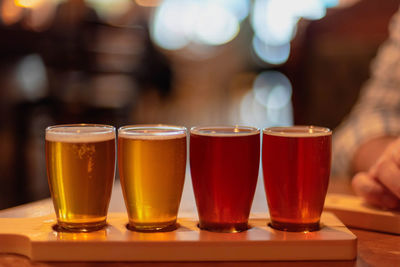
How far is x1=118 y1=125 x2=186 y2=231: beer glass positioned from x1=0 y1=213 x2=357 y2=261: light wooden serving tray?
1.6 inches

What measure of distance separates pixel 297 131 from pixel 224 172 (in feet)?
0.59

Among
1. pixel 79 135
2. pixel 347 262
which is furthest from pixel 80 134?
pixel 347 262

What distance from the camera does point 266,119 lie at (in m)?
8.09

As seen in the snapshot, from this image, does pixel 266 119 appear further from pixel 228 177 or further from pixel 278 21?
pixel 228 177

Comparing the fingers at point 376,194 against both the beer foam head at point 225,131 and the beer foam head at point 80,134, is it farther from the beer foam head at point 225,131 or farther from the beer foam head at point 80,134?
the beer foam head at point 80,134

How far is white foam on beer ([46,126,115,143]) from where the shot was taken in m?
1.01

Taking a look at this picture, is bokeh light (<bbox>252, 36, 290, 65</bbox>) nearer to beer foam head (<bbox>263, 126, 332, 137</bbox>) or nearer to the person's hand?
the person's hand

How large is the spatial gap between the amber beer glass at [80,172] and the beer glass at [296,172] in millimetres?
319

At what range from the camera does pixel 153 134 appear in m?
1.03

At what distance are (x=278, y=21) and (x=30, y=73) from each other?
396 centimetres

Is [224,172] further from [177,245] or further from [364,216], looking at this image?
[364,216]

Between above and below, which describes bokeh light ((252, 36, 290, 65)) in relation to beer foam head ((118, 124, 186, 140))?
above

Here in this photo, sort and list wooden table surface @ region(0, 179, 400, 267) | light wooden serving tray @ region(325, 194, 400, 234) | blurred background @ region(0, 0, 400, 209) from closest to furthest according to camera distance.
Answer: wooden table surface @ region(0, 179, 400, 267), light wooden serving tray @ region(325, 194, 400, 234), blurred background @ region(0, 0, 400, 209)

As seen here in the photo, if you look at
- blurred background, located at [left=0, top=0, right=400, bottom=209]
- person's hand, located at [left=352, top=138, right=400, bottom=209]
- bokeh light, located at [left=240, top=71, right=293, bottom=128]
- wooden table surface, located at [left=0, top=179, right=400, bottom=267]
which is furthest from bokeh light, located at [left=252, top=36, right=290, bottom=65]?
wooden table surface, located at [left=0, top=179, right=400, bottom=267]
